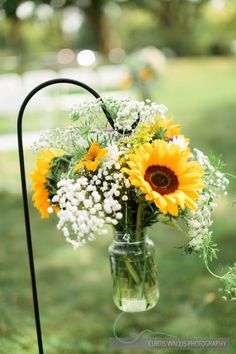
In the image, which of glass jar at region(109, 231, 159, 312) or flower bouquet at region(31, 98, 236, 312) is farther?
glass jar at region(109, 231, 159, 312)

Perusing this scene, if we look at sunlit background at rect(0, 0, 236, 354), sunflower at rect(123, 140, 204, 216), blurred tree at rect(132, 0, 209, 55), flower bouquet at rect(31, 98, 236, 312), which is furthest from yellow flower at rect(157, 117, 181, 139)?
blurred tree at rect(132, 0, 209, 55)

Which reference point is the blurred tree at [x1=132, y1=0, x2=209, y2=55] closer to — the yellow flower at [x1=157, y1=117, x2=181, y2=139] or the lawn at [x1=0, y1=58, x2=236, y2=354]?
the lawn at [x1=0, y1=58, x2=236, y2=354]

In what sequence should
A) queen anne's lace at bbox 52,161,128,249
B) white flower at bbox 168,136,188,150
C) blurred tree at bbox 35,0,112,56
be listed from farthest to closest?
blurred tree at bbox 35,0,112,56 < white flower at bbox 168,136,188,150 < queen anne's lace at bbox 52,161,128,249

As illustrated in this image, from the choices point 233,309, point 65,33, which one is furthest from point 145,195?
point 65,33

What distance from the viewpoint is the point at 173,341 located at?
160 centimetres

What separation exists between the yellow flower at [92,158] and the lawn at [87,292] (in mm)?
348

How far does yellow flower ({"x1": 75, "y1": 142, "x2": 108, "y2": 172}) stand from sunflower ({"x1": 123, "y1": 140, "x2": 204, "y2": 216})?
0.08 meters

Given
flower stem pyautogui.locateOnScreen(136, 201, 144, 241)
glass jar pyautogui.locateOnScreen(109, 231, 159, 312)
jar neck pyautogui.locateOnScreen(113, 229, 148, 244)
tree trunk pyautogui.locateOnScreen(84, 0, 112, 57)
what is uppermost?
tree trunk pyautogui.locateOnScreen(84, 0, 112, 57)

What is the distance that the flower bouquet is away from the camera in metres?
1.38

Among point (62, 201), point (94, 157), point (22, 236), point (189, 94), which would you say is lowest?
point (22, 236)

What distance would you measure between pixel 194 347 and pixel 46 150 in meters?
0.71

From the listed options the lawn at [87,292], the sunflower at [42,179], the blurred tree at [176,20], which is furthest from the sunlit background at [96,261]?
the blurred tree at [176,20]

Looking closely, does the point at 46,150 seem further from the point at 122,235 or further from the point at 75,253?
the point at 75,253

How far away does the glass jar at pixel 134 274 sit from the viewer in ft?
5.37
